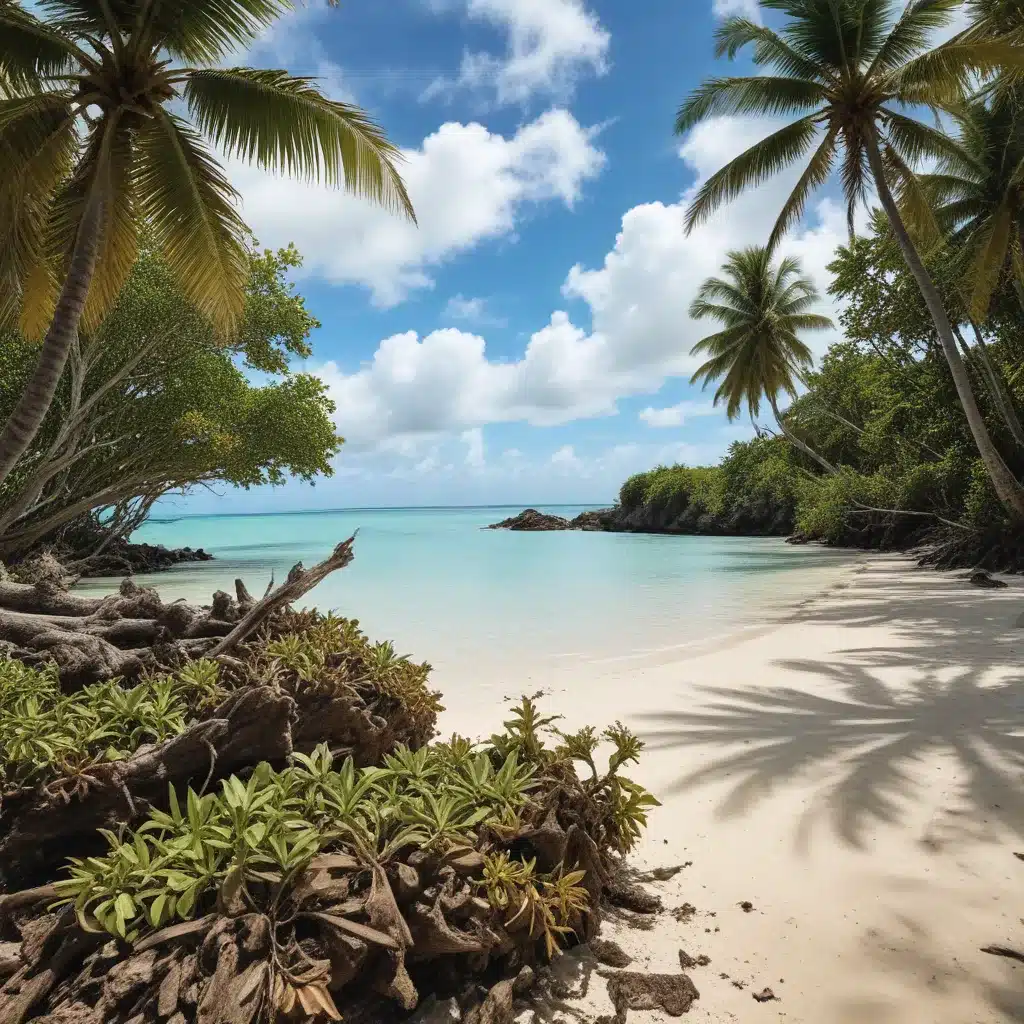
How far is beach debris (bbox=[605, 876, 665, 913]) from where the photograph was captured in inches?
102

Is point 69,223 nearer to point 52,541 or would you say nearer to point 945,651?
point 945,651

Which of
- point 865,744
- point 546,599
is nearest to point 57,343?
point 865,744

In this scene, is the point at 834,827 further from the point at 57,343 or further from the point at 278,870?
the point at 57,343

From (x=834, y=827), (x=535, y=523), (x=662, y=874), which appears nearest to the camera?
(x=662, y=874)

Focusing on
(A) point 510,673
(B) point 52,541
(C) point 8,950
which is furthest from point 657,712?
(B) point 52,541

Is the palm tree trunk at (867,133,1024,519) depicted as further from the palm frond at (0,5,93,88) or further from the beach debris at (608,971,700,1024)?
the beach debris at (608,971,700,1024)

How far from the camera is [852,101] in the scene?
482 inches

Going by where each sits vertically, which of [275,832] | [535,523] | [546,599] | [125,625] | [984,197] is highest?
[984,197]

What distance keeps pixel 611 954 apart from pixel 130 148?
790 centimetres

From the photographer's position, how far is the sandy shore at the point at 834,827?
2104mm

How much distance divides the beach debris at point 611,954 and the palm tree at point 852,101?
527 inches

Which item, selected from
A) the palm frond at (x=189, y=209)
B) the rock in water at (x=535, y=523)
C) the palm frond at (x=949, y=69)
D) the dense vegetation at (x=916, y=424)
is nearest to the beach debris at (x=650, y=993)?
the palm frond at (x=189, y=209)

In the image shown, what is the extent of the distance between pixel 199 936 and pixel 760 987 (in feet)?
5.93

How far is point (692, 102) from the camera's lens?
44.3 ft
